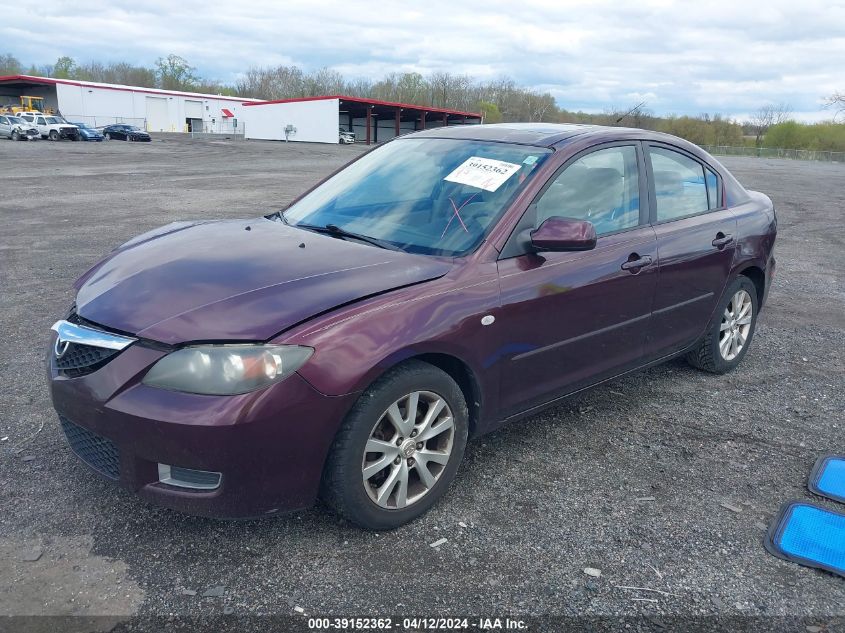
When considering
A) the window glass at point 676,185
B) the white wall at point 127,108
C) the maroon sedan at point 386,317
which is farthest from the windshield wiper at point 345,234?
the white wall at point 127,108

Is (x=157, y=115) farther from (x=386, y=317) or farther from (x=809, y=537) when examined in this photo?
(x=809, y=537)

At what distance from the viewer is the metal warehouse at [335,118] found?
6066cm

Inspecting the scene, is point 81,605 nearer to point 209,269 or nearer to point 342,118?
point 209,269

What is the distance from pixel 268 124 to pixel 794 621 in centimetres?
6916

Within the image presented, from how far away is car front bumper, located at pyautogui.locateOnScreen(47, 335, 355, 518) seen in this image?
8.22 ft

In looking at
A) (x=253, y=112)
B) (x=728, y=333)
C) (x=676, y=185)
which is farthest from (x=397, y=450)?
(x=253, y=112)

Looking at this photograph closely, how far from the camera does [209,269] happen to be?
308 centimetres

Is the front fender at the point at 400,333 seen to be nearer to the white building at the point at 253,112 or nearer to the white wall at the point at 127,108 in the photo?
the white building at the point at 253,112

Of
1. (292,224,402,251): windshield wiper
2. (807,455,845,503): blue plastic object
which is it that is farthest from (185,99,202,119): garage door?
(807,455,845,503): blue plastic object

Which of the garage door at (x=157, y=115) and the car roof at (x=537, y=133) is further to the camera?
the garage door at (x=157, y=115)

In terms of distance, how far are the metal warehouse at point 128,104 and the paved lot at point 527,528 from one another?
233 ft

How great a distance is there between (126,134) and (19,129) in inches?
292

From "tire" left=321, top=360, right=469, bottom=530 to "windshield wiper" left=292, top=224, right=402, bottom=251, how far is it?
728mm

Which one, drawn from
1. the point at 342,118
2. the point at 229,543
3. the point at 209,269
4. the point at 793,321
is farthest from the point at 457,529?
the point at 342,118
